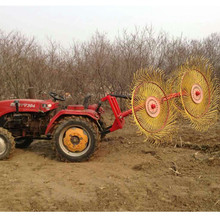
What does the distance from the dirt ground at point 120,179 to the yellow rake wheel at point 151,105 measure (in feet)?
1.77

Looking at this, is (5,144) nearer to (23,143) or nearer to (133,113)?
(23,143)

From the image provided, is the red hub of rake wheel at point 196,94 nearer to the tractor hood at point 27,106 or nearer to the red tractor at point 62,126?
the red tractor at point 62,126

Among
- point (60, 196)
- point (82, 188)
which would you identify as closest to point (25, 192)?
point (60, 196)

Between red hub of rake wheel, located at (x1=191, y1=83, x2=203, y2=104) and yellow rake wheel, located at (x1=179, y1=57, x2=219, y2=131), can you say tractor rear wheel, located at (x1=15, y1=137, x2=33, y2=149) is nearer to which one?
yellow rake wheel, located at (x1=179, y1=57, x2=219, y2=131)

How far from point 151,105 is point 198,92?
1.11 m

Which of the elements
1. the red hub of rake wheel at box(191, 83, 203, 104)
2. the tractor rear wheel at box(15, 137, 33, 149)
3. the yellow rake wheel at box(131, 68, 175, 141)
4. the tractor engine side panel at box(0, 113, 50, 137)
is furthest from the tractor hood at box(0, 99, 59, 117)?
the red hub of rake wheel at box(191, 83, 203, 104)

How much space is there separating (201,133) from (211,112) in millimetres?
1152

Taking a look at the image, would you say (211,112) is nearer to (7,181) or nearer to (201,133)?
(201,133)

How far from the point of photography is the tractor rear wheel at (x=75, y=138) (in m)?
4.29

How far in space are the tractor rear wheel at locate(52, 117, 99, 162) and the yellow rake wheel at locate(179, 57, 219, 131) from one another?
1807mm

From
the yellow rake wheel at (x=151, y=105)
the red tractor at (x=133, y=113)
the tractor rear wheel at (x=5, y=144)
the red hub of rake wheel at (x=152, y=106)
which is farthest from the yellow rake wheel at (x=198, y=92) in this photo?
the tractor rear wheel at (x=5, y=144)

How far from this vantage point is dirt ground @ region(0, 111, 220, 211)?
9.18 feet

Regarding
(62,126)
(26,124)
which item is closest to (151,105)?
(62,126)

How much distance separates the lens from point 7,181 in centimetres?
348
